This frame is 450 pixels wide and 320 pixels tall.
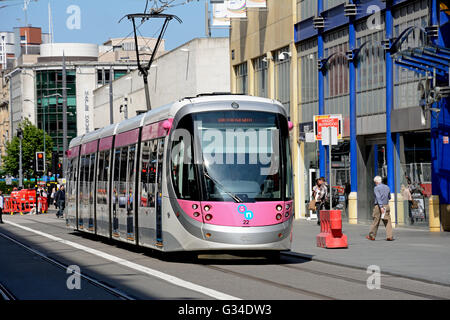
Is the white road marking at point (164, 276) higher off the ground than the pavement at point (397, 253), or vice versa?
the white road marking at point (164, 276)

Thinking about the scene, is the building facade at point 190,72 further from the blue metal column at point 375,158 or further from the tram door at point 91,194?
the tram door at point 91,194

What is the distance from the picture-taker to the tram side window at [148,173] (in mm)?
20703

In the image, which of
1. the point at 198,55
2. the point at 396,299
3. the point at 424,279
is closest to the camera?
the point at 396,299

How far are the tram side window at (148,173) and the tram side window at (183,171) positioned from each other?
1321 millimetres

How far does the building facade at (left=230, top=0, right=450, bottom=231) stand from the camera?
100ft

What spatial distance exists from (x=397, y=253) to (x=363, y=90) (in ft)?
49.8

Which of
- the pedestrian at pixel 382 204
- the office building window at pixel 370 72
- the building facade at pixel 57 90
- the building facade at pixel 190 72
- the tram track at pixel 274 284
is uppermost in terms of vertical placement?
the building facade at pixel 57 90

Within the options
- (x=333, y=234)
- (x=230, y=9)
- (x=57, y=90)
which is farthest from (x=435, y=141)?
(x=57, y=90)

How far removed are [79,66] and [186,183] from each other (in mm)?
116494

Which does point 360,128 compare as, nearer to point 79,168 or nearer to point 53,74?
point 79,168

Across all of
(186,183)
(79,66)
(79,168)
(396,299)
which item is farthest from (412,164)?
(79,66)

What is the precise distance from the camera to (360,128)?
120 feet

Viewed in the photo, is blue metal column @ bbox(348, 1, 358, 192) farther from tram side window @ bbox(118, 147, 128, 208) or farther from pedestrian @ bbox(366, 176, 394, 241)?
tram side window @ bbox(118, 147, 128, 208)

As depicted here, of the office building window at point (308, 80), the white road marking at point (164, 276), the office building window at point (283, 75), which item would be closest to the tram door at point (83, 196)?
the white road marking at point (164, 276)
